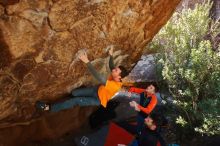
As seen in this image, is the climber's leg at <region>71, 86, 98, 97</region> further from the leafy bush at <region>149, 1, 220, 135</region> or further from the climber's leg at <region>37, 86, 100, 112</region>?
the leafy bush at <region>149, 1, 220, 135</region>

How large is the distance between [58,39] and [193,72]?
316 centimetres

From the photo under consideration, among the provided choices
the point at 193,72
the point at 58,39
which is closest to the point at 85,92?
the point at 58,39

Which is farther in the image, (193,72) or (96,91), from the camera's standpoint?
(193,72)

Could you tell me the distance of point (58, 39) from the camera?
567cm

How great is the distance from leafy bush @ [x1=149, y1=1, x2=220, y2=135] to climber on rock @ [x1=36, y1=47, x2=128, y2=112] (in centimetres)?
182

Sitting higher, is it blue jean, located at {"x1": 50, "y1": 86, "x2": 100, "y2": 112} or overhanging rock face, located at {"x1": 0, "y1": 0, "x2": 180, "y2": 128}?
overhanging rock face, located at {"x1": 0, "y1": 0, "x2": 180, "y2": 128}

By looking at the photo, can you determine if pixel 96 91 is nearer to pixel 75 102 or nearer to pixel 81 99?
pixel 81 99

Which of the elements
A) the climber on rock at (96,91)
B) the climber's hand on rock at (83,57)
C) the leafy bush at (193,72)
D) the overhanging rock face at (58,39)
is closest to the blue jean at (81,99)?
the climber on rock at (96,91)

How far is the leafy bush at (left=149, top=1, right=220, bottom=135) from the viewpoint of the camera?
7.41 m

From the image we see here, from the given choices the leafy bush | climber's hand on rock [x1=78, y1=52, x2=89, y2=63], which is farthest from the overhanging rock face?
the leafy bush

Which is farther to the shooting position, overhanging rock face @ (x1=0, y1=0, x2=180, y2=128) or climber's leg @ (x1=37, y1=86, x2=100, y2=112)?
climber's leg @ (x1=37, y1=86, x2=100, y2=112)

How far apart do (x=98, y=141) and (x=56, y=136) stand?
35.5 inches

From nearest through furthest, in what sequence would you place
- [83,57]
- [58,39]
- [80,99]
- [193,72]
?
[58,39], [83,57], [80,99], [193,72]

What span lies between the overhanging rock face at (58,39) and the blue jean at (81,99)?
14 cm
